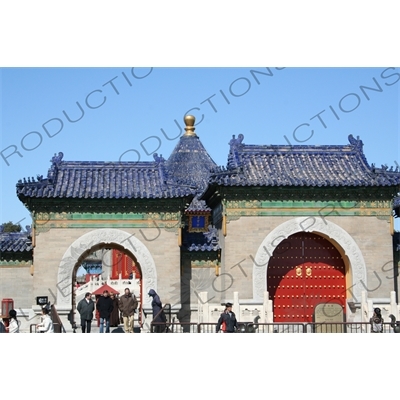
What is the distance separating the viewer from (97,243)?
78.8 feet

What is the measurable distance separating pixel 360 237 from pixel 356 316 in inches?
92.2

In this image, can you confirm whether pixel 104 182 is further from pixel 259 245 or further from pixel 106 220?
pixel 259 245

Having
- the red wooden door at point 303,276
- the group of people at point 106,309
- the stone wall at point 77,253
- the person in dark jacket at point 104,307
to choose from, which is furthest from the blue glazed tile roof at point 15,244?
the red wooden door at point 303,276

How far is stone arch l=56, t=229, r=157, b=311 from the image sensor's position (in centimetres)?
2383

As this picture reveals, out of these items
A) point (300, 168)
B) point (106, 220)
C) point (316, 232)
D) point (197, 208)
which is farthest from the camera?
point (197, 208)

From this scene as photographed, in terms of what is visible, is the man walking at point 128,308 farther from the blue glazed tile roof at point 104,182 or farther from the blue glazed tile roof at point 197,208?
the blue glazed tile roof at point 197,208

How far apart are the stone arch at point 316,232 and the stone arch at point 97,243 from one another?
309cm

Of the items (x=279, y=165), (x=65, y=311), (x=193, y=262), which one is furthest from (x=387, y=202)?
(x=65, y=311)

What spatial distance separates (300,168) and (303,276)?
3374 millimetres

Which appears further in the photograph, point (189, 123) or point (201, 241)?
point (189, 123)

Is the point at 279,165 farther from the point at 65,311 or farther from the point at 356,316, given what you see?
the point at 65,311

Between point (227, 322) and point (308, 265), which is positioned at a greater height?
point (308, 265)

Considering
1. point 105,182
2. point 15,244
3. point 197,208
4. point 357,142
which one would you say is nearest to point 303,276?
point 357,142

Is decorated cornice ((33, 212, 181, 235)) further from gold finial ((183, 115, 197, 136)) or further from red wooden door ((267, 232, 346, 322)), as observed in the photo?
gold finial ((183, 115, 197, 136))
